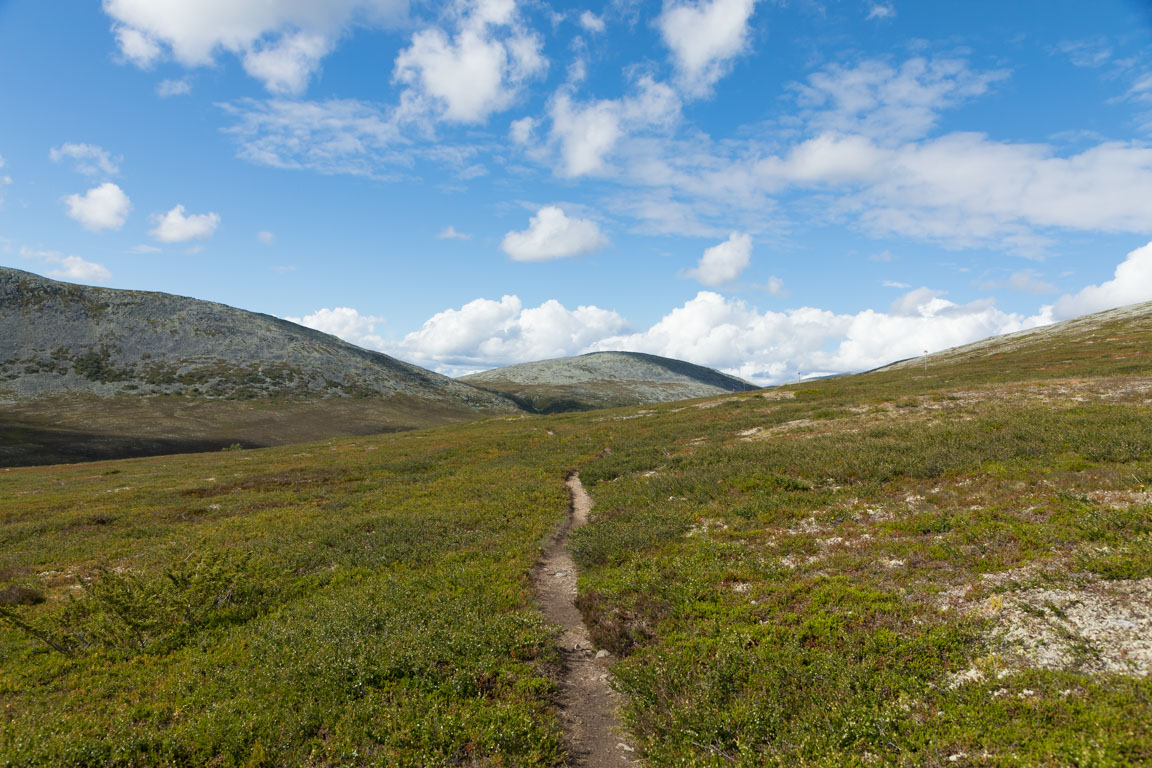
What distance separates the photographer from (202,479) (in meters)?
44.3

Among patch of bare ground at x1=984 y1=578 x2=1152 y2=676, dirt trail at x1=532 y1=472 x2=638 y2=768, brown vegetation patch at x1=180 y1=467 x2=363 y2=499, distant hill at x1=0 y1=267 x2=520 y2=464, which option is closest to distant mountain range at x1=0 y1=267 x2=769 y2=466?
distant hill at x1=0 y1=267 x2=520 y2=464

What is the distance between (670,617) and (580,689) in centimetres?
324

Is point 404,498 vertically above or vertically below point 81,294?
below

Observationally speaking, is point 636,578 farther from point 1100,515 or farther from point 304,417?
point 304,417

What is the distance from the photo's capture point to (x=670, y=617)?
44.4 feet

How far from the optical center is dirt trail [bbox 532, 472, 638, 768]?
973 centimetres

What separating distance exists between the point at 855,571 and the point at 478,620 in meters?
11.3

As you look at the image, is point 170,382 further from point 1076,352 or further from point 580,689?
point 1076,352

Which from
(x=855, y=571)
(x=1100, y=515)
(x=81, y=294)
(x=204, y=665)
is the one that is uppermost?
(x=81, y=294)

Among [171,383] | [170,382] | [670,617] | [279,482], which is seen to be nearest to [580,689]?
[670,617]

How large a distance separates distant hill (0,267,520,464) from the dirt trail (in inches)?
3726

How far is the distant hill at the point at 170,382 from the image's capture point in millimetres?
90375

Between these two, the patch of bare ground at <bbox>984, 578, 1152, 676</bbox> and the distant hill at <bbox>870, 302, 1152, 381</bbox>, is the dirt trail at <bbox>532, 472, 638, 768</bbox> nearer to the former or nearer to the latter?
the patch of bare ground at <bbox>984, 578, 1152, 676</bbox>

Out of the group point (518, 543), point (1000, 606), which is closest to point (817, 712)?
point (1000, 606)
